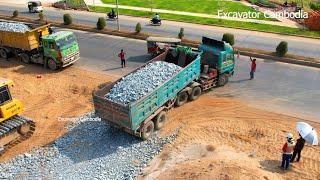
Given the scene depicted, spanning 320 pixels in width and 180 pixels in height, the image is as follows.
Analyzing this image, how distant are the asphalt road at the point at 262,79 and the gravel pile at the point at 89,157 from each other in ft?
22.5

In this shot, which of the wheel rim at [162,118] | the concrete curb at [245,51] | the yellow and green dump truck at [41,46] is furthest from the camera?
the concrete curb at [245,51]

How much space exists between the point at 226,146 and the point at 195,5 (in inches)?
1201

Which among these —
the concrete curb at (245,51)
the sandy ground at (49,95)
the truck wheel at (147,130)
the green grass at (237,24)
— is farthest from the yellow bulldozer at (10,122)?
the green grass at (237,24)

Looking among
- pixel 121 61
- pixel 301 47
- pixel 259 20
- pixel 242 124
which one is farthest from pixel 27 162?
pixel 259 20

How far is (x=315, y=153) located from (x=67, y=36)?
19.0 meters

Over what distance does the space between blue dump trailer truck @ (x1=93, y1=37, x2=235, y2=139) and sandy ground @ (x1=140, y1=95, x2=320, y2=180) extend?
834 millimetres

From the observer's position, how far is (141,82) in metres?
19.9

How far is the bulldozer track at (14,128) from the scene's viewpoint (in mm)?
19375

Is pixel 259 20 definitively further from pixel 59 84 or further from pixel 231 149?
pixel 231 149

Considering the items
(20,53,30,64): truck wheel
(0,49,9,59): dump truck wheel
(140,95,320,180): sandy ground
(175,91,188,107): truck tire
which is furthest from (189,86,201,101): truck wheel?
(0,49,9,59): dump truck wheel

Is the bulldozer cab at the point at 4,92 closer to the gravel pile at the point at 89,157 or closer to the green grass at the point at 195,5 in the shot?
the gravel pile at the point at 89,157

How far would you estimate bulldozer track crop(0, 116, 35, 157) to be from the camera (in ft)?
63.6

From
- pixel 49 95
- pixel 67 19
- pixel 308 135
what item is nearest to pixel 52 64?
pixel 49 95

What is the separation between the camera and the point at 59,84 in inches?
1061
